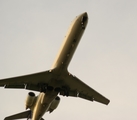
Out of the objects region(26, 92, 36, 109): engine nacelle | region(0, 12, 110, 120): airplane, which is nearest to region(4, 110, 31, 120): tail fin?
region(0, 12, 110, 120): airplane

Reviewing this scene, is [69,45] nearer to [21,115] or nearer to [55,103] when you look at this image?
[55,103]

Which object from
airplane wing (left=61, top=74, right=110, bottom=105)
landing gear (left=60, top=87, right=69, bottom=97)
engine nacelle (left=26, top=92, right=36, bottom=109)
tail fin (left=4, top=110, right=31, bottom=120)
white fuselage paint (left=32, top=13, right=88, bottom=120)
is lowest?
tail fin (left=4, top=110, right=31, bottom=120)

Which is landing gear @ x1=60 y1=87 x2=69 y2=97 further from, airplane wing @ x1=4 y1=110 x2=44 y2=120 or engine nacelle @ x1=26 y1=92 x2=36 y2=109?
airplane wing @ x1=4 y1=110 x2=44 y2=120

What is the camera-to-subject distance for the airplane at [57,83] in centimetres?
2605

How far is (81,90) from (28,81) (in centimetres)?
609

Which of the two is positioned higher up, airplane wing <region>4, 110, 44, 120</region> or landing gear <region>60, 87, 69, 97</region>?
landing gear <region>60, 87, 69, 97</region>

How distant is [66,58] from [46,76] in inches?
114

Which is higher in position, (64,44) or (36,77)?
(64,44)

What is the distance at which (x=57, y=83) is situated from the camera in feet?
91.7

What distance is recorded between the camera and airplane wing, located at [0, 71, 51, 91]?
27.6 meters

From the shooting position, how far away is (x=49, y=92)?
28719mm

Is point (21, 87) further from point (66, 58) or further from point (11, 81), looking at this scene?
point (66, 58)

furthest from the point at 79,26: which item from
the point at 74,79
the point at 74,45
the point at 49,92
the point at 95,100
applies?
the point at 95,100

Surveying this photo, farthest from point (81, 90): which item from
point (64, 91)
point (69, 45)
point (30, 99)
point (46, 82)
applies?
point (69, 45)
